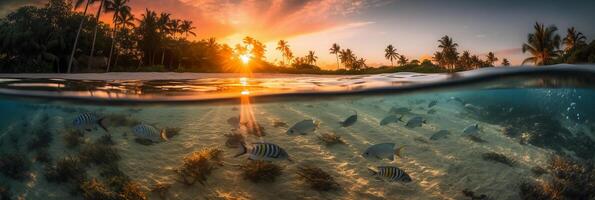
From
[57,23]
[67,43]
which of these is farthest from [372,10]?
[57,23]

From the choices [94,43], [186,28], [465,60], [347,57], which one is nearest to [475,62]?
[465,60]

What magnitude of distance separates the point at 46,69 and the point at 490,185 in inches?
1626

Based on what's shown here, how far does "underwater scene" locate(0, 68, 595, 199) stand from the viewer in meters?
10.2

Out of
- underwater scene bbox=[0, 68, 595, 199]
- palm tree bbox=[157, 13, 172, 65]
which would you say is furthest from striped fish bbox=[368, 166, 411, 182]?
palm tree bbox=[157, 13, 172, 65]

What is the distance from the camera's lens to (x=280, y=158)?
26.1 ft

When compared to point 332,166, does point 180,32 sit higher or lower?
higher

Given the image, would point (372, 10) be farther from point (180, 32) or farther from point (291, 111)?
point (180, 32)

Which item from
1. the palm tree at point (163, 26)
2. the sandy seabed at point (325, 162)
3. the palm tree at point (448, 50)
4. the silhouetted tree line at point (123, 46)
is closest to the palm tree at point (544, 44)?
the silhouetted tree line at point (123, 46)

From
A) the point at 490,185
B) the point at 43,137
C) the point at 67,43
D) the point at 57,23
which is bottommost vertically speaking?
the point at 490,185

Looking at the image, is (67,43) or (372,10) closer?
(372,10)

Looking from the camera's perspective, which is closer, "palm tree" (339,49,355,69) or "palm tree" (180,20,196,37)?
"palm tree" (180,20,196,37)

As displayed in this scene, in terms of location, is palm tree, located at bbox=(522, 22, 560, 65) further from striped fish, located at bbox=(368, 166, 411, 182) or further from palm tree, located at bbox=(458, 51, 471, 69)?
striped fish, located at bbox=(368, 166, 411, 182)

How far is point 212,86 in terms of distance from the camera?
13.7 m

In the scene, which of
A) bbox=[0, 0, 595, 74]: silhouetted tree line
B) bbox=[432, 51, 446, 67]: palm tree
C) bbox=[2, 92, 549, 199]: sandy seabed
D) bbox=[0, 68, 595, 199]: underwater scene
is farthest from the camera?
bbox=[432, 51, 446, 67]: palm tree
